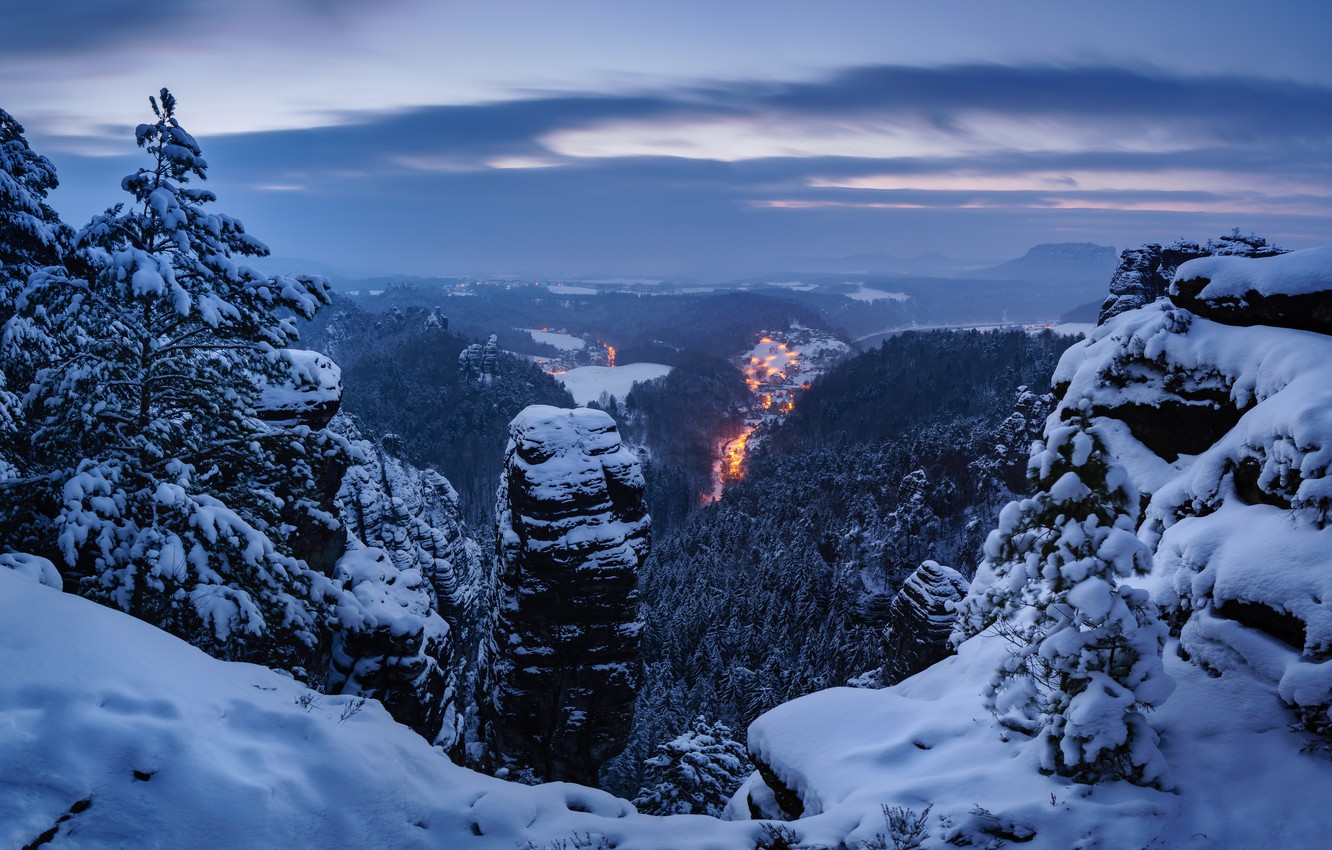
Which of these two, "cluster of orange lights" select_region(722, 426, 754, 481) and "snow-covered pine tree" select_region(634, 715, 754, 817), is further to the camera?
"cluster of orange lights" select_region(722, 426, 754, 481)

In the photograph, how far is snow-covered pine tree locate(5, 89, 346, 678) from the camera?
8773 millimetres

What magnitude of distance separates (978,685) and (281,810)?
8.43 metres

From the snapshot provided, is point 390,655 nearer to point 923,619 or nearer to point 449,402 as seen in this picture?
point 923,619

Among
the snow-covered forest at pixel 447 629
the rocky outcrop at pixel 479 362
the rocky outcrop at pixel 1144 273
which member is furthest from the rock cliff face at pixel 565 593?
the rocky outcrop at pixel 479 362

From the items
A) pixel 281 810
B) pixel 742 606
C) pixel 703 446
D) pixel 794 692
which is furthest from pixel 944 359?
pixel 281 810

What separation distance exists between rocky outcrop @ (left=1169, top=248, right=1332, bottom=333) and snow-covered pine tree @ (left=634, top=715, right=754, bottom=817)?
12705mm

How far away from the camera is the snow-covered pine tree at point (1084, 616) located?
6141mm

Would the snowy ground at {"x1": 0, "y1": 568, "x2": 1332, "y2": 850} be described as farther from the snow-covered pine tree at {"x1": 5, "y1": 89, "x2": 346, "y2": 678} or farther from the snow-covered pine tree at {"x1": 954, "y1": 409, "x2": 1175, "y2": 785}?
the snow-covered pine tree at {"x1": 5, "y1": 89, "x2": 346, "y2": 678}

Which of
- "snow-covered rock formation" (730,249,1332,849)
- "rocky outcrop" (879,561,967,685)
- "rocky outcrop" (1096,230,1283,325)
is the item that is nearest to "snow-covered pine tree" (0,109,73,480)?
"snow-covered rock formation" (730,249,1332,849)

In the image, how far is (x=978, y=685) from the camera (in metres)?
9.09

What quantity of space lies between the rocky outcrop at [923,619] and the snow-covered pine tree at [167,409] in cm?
2096

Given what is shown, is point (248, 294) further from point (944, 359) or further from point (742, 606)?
point (944, 359)

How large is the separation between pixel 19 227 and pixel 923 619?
26.9m

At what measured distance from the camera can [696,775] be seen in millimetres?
15094
